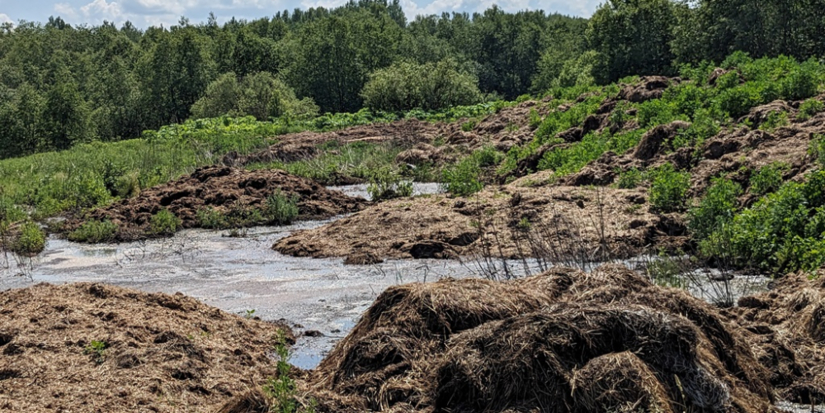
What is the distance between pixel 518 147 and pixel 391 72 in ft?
98.9

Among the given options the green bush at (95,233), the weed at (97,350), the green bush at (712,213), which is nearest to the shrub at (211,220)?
the green bush at (95,233)

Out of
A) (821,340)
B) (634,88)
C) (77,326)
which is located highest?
(634,88)

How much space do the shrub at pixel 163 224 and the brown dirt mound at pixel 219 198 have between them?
9.3 inches

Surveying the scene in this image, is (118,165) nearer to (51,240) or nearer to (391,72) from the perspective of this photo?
(51,240)

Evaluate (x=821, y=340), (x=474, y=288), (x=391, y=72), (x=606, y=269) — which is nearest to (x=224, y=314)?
(x=474, y=288)

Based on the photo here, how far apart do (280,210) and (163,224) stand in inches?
96.7

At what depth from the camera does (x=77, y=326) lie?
8195mm

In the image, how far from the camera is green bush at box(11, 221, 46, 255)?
15.6 meters

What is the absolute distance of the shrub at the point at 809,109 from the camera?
16.3 m

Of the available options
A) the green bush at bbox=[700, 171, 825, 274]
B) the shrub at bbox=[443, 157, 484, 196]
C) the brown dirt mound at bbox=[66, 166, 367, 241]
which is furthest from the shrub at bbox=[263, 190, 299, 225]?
the green bush at bbox=[700, 171, 825, 274]

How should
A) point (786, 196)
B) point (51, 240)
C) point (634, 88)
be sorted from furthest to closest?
point (634, 88) → point (51, 240) → point (786, 196)

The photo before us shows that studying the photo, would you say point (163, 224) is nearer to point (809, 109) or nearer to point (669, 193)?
point (669, 193)

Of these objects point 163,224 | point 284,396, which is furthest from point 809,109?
point 284,396

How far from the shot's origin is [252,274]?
13.1 m
